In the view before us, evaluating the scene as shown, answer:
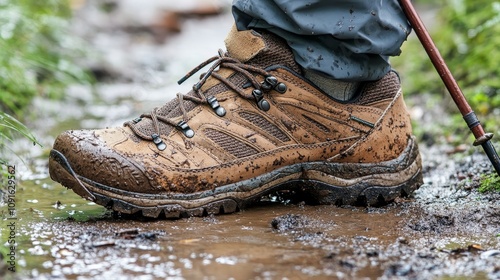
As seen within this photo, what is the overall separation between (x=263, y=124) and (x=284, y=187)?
0.31m

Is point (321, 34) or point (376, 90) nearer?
point (321, 34)

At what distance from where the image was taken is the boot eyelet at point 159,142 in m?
2.62

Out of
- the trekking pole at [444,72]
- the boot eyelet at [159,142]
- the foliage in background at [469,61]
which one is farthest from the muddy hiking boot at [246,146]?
the foliage in background at [469,61]

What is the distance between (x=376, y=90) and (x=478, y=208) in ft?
2.27

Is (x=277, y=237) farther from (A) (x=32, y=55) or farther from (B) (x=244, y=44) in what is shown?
(A) (x=32, y=55)

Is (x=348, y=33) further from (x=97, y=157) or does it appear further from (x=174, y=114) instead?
(x=97, y=157)

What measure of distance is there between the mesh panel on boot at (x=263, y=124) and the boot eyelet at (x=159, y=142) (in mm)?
363

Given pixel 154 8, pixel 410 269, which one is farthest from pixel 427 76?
pixel 154 8

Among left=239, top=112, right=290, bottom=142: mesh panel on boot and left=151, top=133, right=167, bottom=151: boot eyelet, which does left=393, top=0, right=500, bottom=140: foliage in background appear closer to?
left=239, top=112, right=290, bottom=142: mesh panel on boot

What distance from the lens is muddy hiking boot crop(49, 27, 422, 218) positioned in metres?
2.54

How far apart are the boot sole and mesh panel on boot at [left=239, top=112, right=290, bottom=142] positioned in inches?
6.4

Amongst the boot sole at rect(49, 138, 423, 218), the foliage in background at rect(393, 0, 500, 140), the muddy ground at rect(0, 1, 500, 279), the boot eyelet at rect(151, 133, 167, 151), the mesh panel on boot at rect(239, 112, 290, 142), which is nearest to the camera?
the muddy ground at rect(0, 1, 500, 279)

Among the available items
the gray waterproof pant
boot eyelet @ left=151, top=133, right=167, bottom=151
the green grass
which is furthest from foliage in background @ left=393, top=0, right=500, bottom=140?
boot eyelet @ left=151, top=133, right=167, bottom=151

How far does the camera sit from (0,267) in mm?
1818
